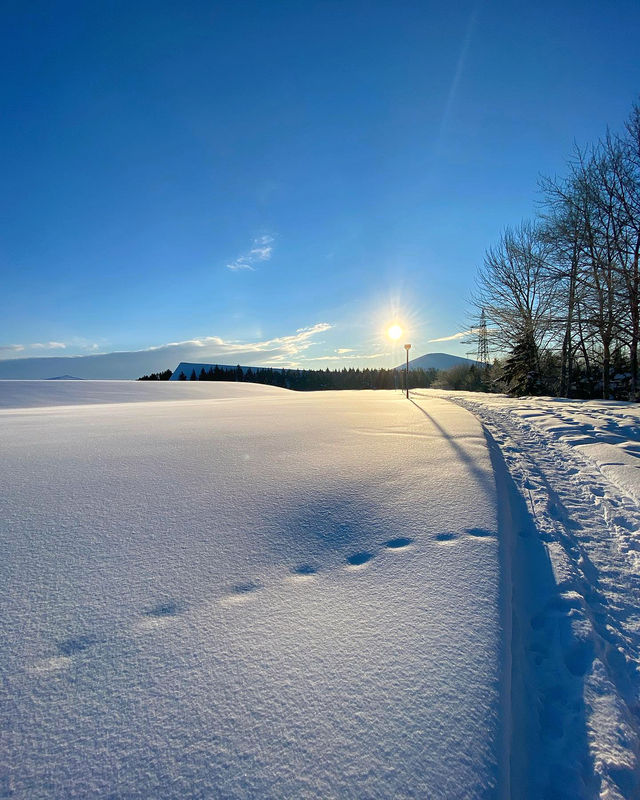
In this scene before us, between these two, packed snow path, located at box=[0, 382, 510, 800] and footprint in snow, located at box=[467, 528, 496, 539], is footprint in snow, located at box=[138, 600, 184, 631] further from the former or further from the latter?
footprint in snow, located at box=[467, 528, 496, 539]

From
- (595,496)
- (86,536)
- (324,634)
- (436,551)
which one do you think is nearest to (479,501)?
(436,551)

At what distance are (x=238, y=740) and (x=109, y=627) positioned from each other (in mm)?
644

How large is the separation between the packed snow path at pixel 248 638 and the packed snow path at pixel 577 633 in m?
0.18

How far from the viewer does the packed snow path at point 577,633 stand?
39.2 inches

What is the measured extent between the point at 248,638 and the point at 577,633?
1.40 m

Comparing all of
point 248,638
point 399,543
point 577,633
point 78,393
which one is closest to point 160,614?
point 248,638

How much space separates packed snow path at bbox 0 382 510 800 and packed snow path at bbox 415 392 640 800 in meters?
0.18

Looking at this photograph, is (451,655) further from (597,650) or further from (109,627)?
(109,627)

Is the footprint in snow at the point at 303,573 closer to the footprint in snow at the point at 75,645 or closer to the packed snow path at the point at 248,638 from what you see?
the packed snow path at the point at 248,638

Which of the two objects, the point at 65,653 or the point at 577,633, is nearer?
the point at 65,653

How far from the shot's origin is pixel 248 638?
119cm

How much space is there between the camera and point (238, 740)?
86 cm

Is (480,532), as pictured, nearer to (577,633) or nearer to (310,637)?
(577,633)

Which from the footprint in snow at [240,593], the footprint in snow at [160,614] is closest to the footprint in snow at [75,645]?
the footprint in snow at [160,614]
